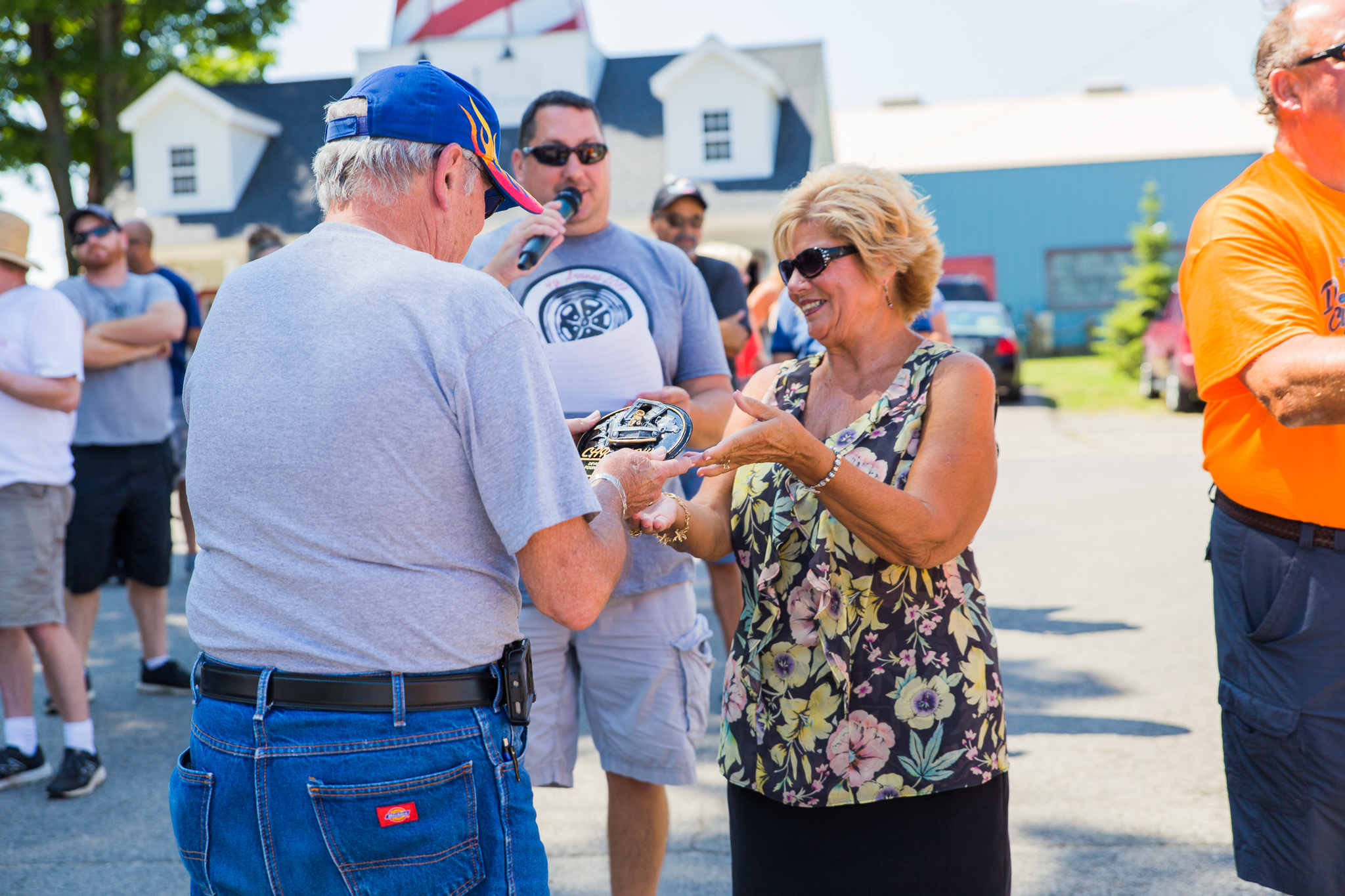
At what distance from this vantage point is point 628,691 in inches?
123

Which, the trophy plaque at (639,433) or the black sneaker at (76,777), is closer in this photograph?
the trophy plaque at (639,433)

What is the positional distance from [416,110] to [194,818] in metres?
1.17

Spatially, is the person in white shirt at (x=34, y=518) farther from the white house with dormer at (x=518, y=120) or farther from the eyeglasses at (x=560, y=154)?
the white house with dormer at (x=518, y=120)

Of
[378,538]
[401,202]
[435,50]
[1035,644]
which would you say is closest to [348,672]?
[378,538]

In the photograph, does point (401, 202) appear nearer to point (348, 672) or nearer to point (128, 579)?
point (348, 672)

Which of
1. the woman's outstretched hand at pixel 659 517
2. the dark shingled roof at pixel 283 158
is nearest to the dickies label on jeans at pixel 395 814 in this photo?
the woman's outstretched hand at pixel 659 517

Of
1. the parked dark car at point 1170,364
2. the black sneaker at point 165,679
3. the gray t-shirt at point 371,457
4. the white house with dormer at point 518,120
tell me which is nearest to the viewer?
the gray t-shirt at point 371,457

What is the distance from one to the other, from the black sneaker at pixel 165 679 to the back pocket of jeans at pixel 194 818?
13.3 ft

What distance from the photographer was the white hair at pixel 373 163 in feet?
5.87

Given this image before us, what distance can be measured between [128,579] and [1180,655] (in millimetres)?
5218

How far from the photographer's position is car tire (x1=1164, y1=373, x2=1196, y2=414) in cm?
1625

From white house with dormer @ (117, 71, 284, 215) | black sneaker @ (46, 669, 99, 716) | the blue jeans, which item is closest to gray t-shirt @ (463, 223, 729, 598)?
the blue jeans

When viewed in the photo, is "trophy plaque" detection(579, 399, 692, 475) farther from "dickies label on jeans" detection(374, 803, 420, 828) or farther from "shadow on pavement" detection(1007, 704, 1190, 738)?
"shadow on pavement" detection(1007, 704, 1190, 738)

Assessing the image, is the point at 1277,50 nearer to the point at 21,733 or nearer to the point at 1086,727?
the point at 1086,727
